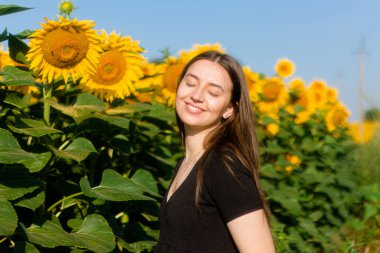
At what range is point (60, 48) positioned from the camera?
2.93 metres

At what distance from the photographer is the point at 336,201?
553 centimetres

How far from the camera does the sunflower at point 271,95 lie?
5320 mm

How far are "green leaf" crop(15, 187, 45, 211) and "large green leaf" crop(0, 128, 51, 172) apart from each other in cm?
11

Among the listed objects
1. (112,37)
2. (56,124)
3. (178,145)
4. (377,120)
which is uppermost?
(112,37)

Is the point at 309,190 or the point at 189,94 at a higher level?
the point at 189,94

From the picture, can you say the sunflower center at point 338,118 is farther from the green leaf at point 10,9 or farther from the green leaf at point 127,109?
the green leaf at point 10,9

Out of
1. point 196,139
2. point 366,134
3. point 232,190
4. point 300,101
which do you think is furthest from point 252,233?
point 366,134

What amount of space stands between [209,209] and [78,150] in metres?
0.74

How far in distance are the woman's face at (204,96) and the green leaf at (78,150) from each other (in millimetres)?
466

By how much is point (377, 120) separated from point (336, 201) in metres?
4.70

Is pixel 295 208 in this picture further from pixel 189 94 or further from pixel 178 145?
pixel 189 94

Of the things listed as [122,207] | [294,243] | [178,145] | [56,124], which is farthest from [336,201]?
[56,124]

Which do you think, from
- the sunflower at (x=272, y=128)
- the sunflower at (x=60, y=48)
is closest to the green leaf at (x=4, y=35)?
the sunflower at (x=60, y=48)

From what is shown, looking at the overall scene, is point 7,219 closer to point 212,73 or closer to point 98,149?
point 212,73
